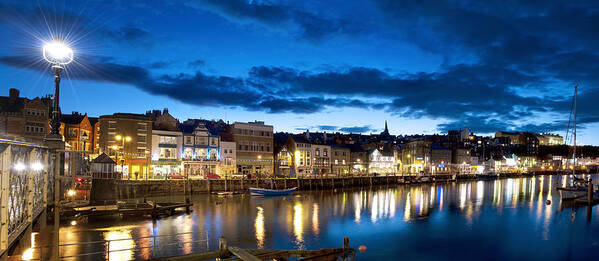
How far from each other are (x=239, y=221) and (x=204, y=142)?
36.7 m

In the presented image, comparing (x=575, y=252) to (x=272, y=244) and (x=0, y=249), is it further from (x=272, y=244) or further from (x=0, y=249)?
(x=0, y=249)

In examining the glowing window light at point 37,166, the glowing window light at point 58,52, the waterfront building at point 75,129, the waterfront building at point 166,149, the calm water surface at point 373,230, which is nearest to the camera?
the glowing window light at point 37,166

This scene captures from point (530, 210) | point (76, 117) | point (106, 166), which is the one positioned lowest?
point (530, 210)

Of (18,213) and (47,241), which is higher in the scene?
(18,213)

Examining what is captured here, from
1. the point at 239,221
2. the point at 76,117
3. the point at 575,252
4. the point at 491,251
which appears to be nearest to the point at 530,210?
the point at 575,252

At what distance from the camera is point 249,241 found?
28.2 meters

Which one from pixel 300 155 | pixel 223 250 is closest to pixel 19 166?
pixel 223 250

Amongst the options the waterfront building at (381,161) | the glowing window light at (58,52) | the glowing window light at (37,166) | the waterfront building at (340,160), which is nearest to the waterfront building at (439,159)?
the waterfront building at (381,161)

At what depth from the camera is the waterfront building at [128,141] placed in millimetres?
62562

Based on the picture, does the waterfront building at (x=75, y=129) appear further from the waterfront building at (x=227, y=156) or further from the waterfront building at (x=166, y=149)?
the waterfront building at (x=227, y=156)

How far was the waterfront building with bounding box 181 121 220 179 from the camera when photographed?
69250 millimetres

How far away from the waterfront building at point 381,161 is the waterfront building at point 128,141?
203ft

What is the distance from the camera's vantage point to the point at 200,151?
70625 mm

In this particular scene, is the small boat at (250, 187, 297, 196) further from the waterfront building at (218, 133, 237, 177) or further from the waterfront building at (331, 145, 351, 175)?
the waterfront building at (331, 145, 351, 175)
